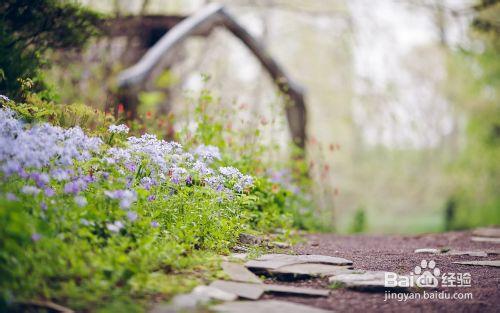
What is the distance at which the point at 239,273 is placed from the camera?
10.6 ft

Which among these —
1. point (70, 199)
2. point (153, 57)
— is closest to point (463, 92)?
point (153, 57)

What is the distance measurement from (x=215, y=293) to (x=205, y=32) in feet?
18.9

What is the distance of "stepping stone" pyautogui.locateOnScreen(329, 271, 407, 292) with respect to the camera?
3123 mm

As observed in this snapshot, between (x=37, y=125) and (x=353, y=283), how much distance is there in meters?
2.38

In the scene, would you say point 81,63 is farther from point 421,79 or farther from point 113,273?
point 421,79

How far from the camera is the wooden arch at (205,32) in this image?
6.39m

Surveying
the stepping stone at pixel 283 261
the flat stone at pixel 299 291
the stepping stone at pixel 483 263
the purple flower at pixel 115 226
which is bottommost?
the flat stone at pixel 299 291

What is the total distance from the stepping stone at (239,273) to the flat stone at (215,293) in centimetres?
29

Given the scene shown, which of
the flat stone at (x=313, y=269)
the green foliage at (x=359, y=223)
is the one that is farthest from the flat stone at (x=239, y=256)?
the green foliage at (x=359, y=223)

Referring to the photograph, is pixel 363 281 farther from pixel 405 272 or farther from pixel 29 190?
pixel 29 190

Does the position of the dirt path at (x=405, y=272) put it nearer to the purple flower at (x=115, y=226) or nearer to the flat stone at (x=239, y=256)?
the flat stone at (x=239, y=256)

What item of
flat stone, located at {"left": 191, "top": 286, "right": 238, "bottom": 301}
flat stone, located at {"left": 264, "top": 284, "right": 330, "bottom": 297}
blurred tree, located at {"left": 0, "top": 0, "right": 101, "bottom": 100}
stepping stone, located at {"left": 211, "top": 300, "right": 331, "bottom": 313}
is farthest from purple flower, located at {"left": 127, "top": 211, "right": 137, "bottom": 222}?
blurred tree, located at {"left": 0, "top": 0, "right": 101, "bottom": 100}

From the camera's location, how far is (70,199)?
3.08m

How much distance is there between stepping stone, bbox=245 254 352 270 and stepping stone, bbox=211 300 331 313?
2.03ft
